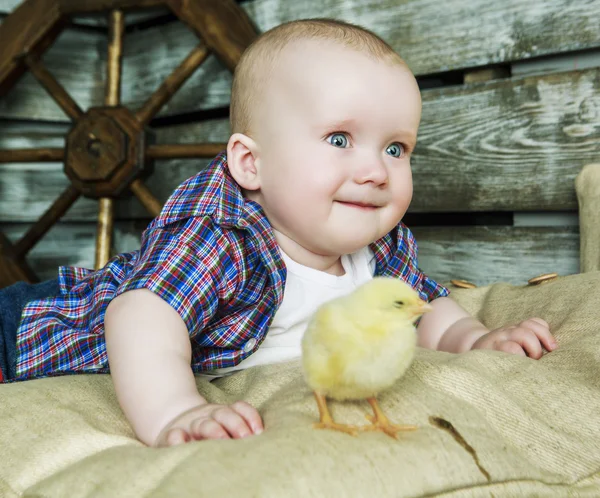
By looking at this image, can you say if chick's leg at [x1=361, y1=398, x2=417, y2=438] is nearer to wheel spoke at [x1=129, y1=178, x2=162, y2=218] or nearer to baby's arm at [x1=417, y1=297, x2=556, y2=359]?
baby's arm at [x1=417, y1=297, x2=556, y2=359]

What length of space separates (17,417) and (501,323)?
0.90 m

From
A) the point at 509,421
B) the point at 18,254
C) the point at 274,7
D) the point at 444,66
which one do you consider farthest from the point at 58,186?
the point at 509,421

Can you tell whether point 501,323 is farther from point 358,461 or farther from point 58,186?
point 58,186

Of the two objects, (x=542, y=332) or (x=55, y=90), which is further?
(x=55, y=90)

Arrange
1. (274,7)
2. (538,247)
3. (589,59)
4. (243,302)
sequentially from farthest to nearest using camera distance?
(274,7)
(538,247)
(589,59)
(243,302)

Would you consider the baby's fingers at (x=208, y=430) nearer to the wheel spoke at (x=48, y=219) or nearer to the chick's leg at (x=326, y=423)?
the chick's leg at (x=326, y=423)

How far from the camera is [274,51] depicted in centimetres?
110

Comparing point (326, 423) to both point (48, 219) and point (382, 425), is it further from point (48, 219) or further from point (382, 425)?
point (48, 219)

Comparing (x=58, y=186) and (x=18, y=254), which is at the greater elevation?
(x=58, y=186)

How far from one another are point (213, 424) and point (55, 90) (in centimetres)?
172

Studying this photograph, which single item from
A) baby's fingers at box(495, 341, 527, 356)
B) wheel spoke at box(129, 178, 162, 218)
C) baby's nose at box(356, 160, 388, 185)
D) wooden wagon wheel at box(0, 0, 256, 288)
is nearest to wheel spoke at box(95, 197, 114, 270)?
wooden wagon wheel at box(0, 0, 256, 288)

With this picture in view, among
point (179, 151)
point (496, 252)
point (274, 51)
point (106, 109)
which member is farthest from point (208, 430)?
point (106, 109)

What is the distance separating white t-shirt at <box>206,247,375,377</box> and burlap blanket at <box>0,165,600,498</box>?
0.27 feet

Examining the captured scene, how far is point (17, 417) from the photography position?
87 cm
